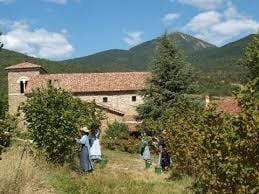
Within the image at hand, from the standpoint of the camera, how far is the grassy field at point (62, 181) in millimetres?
11875

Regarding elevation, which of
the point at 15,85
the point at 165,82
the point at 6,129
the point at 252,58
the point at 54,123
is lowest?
the point at 54,123

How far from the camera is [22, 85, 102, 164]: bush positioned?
17.9 meters

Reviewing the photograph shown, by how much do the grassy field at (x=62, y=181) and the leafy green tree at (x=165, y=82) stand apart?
56.9 ft

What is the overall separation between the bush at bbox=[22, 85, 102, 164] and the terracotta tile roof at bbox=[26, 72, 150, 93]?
100ft

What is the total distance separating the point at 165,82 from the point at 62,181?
21818mm

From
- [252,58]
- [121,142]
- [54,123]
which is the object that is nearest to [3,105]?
[54,123]

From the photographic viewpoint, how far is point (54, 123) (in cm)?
1819

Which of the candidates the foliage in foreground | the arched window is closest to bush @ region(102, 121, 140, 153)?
the arched window

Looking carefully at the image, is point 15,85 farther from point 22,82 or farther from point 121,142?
point 121,142

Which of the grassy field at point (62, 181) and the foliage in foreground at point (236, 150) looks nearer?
the foliage in foreground at point (236, 150)

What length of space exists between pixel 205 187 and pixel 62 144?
9.50 metres

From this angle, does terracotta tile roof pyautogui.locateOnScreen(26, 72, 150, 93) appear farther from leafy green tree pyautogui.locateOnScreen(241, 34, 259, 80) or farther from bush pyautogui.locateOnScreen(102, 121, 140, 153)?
leafy green tree pyautogui.locateOnScreen(241, 34, 259, 80)

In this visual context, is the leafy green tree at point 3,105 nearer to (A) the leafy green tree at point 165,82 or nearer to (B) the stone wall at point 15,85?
Answer: (A) the leafy green tree at point 165,82

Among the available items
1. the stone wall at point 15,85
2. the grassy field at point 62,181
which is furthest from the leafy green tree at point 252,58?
the stone wall at point 15,85
